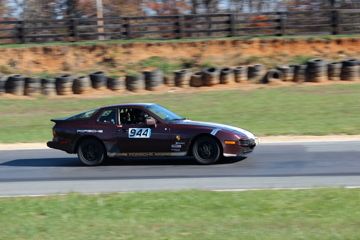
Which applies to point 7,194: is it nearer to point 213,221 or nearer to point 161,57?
point 213,221

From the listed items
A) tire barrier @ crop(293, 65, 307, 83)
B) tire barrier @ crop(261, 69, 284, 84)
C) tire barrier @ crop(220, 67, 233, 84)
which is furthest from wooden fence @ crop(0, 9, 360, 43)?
tire barrier @ crop(293, 65, 307, 83)

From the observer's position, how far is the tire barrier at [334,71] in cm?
2898

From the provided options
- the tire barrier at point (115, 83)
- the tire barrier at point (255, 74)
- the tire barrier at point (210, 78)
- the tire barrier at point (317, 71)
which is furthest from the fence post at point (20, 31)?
the tire barrier at point (317, 71)

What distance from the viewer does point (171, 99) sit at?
88.1ft

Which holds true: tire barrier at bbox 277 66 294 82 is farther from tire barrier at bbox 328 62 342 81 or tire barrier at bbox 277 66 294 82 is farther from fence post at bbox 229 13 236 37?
fence post at bbox 229 13 236 37

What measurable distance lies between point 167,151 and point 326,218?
20.7ft

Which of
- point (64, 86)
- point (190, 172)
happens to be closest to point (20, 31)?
point (64, 86)

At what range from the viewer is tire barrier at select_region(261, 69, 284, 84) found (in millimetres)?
29891

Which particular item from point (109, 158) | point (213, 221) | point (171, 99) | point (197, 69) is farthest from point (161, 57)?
point (213, 221)

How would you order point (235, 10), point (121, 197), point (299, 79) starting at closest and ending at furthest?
point (121, 197) → point (299, 79) → point (235, 10)

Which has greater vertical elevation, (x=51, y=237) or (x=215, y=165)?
(x=51, y=237)

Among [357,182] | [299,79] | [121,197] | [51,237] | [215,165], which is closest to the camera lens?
[51,237]

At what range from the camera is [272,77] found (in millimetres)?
30016

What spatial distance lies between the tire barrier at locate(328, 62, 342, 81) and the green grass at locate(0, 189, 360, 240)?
843 inches
